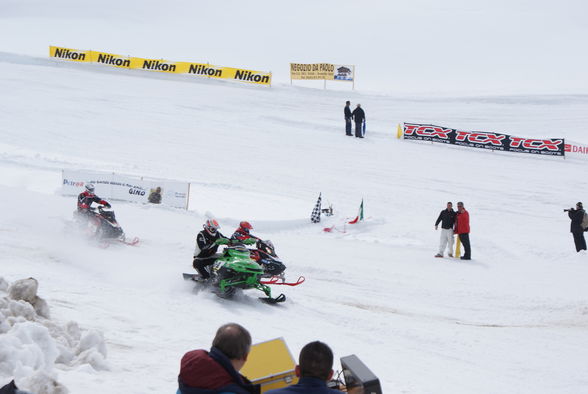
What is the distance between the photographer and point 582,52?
59.0 metres

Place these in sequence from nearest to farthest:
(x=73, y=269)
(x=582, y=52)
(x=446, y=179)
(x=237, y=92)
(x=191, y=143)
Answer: (x=73, y=269)
(x=446, y=179)
(x=191, y=143)
(x=237, y=92)
(x=582, y=52)

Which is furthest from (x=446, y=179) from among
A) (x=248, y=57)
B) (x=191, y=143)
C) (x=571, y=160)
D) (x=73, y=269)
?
(x=248, y=57)

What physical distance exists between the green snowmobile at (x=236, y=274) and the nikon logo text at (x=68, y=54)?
3421cm

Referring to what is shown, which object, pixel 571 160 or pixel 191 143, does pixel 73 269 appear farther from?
pixel 571 160

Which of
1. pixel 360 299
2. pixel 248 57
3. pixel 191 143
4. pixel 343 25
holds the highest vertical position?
pixel 343 25

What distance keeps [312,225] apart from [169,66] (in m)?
24.8

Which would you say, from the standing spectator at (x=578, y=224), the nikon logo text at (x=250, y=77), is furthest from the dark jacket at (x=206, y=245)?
the nikon logo text at (x=250, y=77)

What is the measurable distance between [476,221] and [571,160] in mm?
8110

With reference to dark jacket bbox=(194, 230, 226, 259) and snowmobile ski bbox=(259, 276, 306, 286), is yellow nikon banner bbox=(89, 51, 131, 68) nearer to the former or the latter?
snowmobile ski bbox=(259, 276, 306, 286)

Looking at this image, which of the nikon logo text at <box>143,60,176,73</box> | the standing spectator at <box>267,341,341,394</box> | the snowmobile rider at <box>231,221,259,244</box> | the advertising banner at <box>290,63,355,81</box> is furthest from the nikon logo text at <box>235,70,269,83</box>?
the standing spectator at <box>267,341,341,394</box>

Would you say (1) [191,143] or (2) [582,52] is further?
(2) [582,52]

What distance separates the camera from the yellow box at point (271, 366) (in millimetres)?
4387

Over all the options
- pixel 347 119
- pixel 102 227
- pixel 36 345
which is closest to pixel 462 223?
pixel 102 227

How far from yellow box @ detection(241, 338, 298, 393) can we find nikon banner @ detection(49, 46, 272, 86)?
34.0 m
